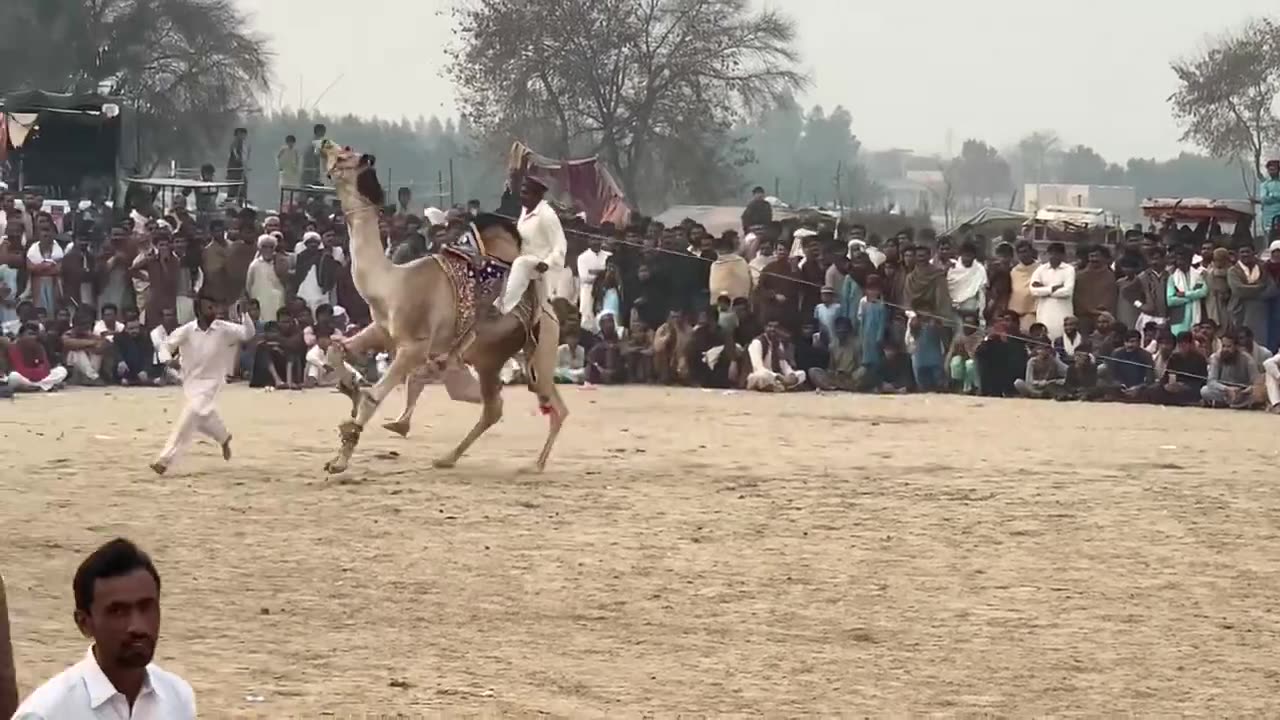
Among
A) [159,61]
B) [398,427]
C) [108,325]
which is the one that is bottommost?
[398,427]

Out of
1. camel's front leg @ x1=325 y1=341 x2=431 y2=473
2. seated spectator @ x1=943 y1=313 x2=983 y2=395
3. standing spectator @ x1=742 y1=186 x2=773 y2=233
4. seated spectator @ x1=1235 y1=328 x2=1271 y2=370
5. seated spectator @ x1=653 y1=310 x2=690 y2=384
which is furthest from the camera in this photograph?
standing spectator @ x1=742 y1=186 x2=773 y2=233

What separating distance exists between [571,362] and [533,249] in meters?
8.81

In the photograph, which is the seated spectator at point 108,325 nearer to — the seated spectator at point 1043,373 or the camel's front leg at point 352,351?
the camel's front leg at point 352,351

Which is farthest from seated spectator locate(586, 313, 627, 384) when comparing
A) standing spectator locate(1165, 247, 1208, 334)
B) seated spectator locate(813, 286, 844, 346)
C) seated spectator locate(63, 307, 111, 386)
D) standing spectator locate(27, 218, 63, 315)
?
standing spectator locate(27, 218, 63, 315)

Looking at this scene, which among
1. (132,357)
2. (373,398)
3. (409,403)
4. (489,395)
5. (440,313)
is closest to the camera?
(373,398)

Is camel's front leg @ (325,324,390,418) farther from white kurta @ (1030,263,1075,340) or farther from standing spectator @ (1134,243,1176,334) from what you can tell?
standing spectator @ (1134,243,1176,334)

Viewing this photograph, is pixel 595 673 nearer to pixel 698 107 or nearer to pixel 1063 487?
pixel 1063 487

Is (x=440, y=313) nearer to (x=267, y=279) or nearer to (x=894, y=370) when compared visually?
(x=894, y=370)

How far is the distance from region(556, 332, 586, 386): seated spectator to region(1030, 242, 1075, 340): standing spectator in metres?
4.85

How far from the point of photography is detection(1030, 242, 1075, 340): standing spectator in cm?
2116

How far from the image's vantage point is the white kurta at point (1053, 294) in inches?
833

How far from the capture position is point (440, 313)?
13.8 m

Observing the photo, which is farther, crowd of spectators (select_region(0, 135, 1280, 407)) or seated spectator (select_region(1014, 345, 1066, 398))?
seated spectator (select_region(1014, 345, 1066, 398))

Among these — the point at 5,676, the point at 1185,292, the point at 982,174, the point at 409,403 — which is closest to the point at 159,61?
the point at 1185,292
